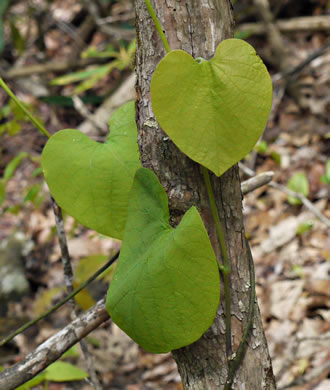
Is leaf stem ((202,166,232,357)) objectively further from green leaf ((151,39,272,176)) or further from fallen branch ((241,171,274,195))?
fallen branch ((241,171,274,195))

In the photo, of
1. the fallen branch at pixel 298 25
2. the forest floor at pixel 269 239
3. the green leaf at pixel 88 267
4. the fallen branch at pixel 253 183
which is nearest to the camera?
the fallen branch at pixel 253 183

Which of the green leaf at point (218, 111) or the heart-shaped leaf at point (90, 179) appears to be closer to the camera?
the green leaf at point (218, 111)

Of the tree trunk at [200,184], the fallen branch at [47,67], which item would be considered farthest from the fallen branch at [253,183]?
the fallen branch at [47,67]

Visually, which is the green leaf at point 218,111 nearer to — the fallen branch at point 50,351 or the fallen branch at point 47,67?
the fallen branch at point 50,351

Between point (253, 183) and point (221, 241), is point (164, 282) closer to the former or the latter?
point (221, 241)

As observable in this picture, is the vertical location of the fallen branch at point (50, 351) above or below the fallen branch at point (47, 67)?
above

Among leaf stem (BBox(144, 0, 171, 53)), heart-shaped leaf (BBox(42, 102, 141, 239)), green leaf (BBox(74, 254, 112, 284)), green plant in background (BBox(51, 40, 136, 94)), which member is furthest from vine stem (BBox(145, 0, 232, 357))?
green plant in background (BBox(51, 40, 136, 94))

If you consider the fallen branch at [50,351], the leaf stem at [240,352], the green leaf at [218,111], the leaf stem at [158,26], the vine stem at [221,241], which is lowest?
the leaf stem at [240,352]
